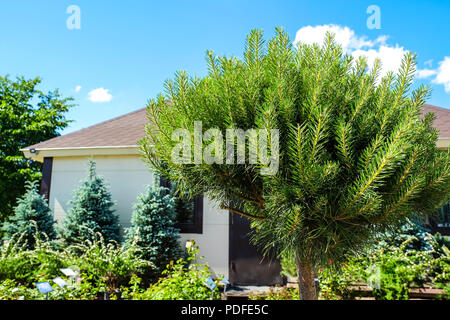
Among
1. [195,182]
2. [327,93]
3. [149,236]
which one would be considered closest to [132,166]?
[149,236]

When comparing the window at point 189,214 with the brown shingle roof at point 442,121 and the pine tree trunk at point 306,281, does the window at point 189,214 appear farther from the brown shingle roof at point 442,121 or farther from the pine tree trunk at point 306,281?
the brown shingle roof at point 442,121

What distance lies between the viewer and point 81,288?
5.02 m

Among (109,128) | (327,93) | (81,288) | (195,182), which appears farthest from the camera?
(109,128)

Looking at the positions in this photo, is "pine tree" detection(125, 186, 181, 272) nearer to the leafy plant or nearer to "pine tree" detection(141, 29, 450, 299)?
"pine tree" detection(141, 29, 450, 299)

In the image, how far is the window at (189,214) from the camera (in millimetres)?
7918

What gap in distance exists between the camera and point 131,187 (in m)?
8.46

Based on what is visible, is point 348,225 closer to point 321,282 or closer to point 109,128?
point 321,282

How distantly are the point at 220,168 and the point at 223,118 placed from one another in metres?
0.33

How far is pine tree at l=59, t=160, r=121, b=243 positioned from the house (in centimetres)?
56

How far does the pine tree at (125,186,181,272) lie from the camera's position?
7070 mm

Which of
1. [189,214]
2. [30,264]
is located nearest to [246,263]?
[189,214]

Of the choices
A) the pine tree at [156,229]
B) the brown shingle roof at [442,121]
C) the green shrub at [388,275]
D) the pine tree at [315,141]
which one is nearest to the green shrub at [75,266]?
the pine tree at [156,229]

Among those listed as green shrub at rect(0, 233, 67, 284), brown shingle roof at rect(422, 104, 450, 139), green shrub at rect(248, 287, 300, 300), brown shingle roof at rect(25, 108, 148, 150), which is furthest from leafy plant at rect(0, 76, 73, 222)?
brown shingle roof at rect(422, 104, 450, 139)

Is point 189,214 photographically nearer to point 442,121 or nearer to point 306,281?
point 306,281
